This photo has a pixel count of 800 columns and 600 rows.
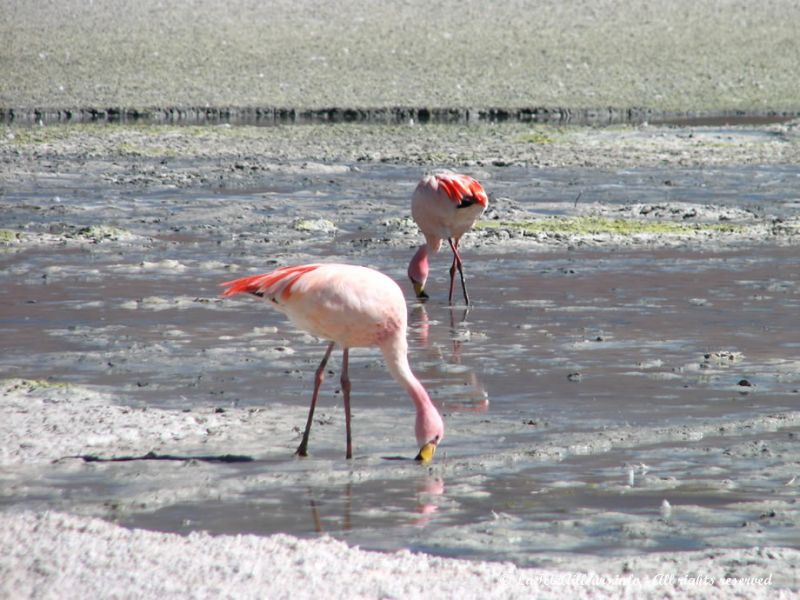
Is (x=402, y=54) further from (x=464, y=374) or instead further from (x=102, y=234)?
(x=464, y=374)

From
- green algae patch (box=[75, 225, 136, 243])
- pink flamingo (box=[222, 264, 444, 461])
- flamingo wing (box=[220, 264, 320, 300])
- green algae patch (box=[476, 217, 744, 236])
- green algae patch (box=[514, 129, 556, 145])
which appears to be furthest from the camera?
green algae patch (box=[514, 129, 556, 145])

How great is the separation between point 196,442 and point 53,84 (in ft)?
69.7

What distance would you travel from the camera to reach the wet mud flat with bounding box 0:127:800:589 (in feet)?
19.9

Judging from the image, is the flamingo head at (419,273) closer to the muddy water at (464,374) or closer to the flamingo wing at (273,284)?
the muddy water at (464,374)

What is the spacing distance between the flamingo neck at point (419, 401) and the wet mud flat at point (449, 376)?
0.18 metres

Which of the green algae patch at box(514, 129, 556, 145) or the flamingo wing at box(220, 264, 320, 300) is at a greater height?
the flamingo wing at box(220, 264, 320, 300)

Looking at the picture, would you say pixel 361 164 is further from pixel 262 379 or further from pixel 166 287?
pixel 262 379

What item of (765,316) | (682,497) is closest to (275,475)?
(682,497)

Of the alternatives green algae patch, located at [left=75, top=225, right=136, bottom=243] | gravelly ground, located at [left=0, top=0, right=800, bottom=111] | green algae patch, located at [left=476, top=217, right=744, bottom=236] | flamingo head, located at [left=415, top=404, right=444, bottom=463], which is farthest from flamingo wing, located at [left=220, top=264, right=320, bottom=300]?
gravelly ground, located at [left=0, top=0, right=800, bottom=111]

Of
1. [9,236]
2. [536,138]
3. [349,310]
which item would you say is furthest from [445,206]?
[536,138]

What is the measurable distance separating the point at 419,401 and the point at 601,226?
27.7ft

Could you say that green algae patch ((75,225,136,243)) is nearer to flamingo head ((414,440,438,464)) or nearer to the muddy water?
the muddy water

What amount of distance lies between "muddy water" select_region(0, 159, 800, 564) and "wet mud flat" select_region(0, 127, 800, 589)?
0.02 metres

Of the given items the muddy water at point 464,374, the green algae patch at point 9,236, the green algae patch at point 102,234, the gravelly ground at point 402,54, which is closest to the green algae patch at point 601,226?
the muddy water at point 464,374
